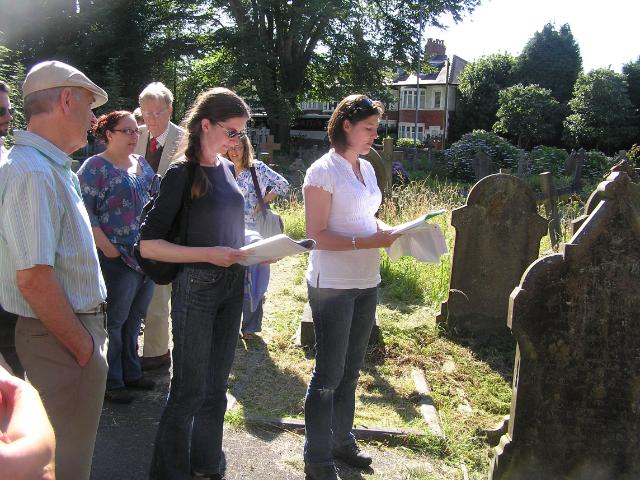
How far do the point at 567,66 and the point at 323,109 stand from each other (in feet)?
73.1

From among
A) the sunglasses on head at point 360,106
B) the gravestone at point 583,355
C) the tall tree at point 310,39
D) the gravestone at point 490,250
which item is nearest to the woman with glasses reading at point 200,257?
the sunglasses on head at point 360,106

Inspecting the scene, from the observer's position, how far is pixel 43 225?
2113mm

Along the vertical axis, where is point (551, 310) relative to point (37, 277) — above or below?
below

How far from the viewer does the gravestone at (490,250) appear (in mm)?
5477

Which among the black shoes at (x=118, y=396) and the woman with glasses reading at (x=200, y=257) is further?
the black shoes at (x=118, y=396)

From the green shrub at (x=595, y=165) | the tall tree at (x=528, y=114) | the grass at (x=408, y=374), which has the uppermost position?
the tall tree at (x=528, y=114)

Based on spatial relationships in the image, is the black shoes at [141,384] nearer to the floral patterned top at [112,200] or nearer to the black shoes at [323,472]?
the floral patterned top at [112,200]

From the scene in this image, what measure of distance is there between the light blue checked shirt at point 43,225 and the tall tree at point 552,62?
148 feet

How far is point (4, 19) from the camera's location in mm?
26500

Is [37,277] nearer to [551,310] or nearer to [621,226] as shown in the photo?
[551,310]

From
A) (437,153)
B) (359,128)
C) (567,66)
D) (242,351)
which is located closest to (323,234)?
(359,128)

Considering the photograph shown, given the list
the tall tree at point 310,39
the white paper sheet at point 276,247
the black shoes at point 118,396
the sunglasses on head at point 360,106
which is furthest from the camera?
the tall tree at point 310,39

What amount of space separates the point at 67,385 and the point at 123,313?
182 centimetres

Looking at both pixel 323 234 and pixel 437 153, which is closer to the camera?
pixel 323 234
